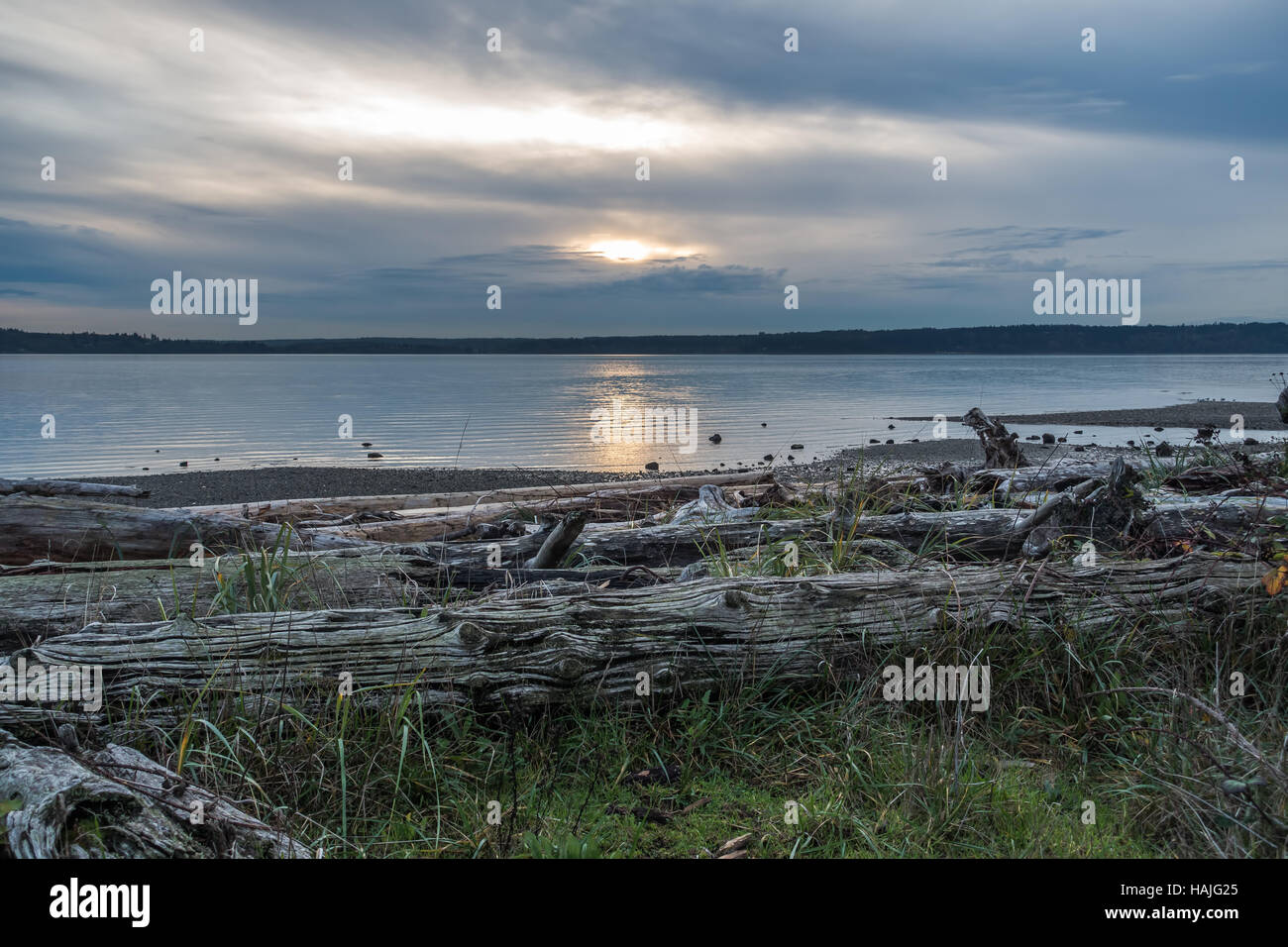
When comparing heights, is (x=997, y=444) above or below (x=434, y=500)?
above

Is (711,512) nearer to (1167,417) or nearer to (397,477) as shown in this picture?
(397,477)

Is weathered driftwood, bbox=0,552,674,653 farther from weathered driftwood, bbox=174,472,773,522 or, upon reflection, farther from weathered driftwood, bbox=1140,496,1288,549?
weathered driftwood, bbox=174,472,773,522

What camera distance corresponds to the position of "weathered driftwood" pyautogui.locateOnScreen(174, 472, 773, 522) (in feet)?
29.7

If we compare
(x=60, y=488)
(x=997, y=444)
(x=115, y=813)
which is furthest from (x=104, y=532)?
(x=997, y=444)

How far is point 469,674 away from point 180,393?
56.4m

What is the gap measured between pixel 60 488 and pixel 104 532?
4842 millimetres

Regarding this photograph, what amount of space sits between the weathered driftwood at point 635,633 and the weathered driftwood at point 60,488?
23.3ft

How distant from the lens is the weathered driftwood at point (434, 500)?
906 cm

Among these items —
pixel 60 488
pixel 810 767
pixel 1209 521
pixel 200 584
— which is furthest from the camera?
pixel 60 488

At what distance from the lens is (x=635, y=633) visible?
12.4 feet

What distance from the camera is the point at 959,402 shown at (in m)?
43.5

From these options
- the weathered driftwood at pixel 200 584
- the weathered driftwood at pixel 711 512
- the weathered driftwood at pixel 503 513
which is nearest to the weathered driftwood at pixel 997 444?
the weathered driftwood at pixel 503 513

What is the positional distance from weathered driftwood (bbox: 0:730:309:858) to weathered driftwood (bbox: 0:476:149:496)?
7888 millimetres
